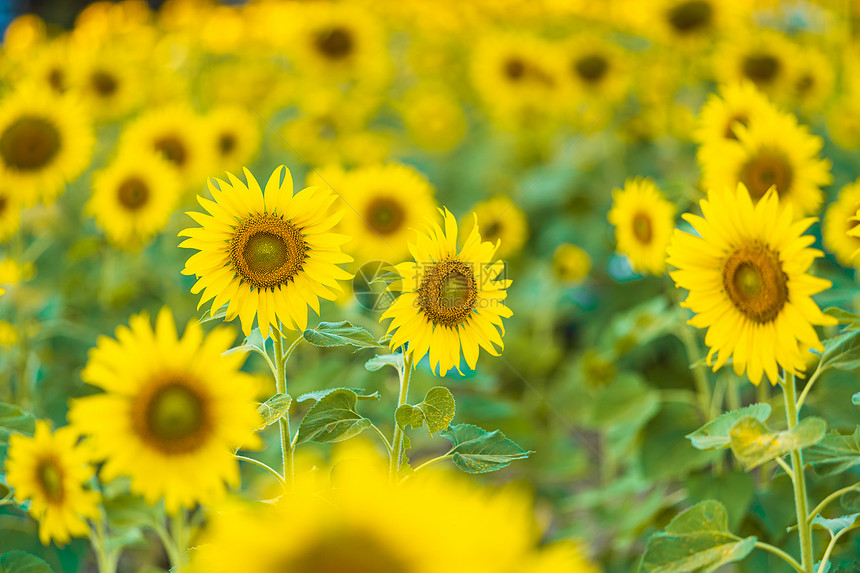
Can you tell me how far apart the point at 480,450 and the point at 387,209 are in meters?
0.97

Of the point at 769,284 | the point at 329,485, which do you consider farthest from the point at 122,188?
the point at 769,284

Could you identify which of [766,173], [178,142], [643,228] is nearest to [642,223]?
[643,228]

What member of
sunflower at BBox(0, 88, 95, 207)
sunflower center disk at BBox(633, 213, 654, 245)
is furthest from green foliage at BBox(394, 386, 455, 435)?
sunflower at BBox(0, 88, 95, 207)

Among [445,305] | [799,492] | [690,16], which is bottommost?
[799,492]

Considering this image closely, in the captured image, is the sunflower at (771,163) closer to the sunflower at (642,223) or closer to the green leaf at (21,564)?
the sunflower at (642,223)

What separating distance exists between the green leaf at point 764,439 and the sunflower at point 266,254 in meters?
0.47

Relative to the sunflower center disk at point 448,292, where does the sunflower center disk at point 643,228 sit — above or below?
below

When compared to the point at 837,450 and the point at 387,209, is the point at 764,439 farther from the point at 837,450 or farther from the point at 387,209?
the point at 387,209

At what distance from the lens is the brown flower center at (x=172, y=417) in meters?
0.63

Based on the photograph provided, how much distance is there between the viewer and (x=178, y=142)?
203 cm

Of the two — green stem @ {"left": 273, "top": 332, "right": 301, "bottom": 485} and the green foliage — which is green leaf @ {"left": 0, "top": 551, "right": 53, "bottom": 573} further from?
the green foliage

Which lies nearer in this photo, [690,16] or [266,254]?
[266,254]

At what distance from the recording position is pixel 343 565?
0.44 meters

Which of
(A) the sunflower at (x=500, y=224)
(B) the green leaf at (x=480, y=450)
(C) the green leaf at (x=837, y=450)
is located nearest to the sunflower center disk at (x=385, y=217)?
(A) the sunflower at (x=500, y=224)
